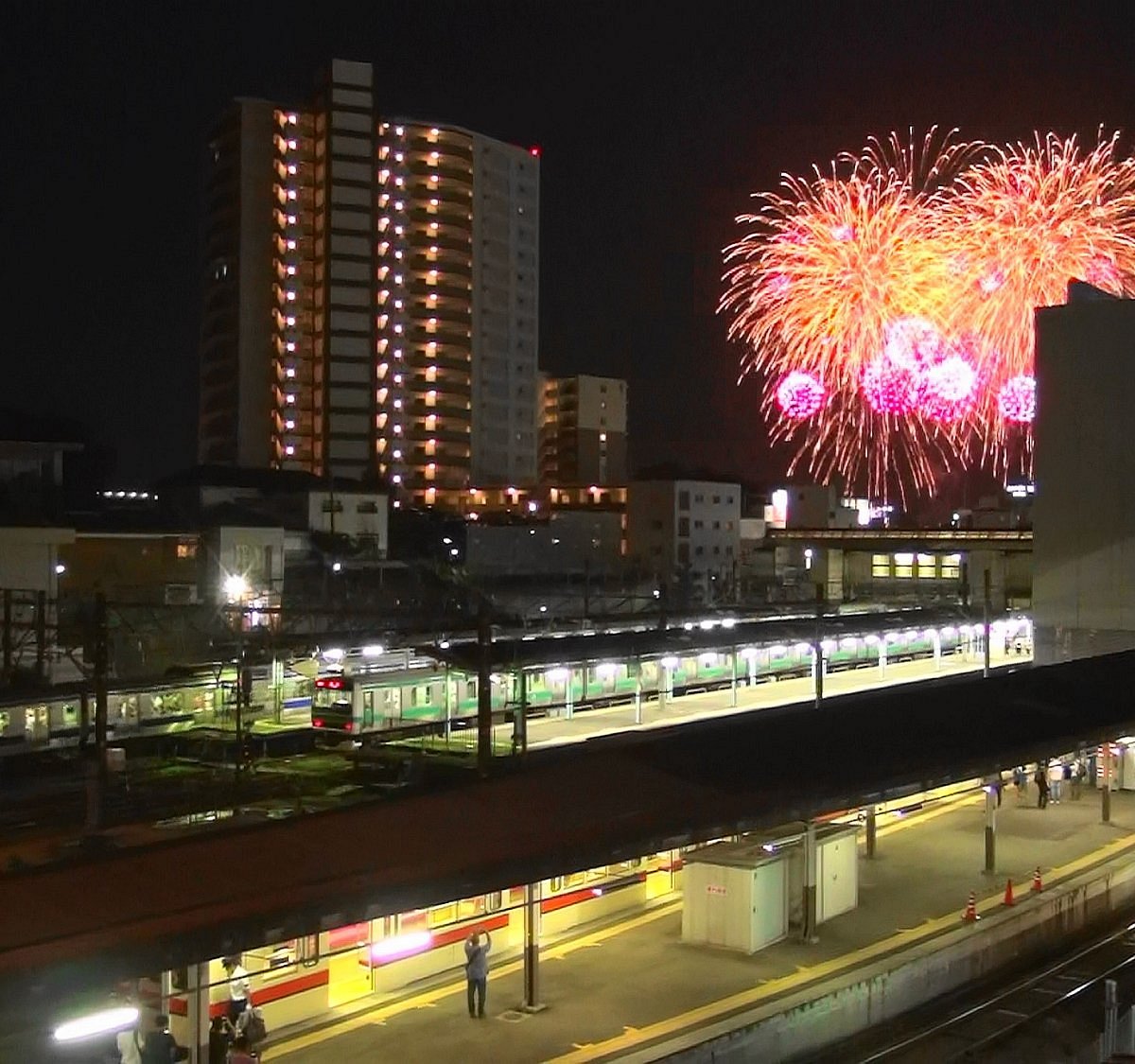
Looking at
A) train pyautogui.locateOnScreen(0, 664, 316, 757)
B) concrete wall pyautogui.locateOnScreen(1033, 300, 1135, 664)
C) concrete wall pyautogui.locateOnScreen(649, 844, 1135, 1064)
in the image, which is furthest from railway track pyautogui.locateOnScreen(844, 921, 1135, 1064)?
train pyautogui.locateOnScreen(0, 664, 316, 757)

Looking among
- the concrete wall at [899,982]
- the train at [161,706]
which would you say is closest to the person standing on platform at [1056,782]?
the concrete wall at [899,982]

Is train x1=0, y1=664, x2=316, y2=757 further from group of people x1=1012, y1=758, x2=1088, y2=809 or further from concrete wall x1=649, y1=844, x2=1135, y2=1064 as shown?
group of people x1=1012, y1=758, x2=1088, y2=809

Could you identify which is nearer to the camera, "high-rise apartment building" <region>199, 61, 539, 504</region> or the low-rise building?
the low-rise building

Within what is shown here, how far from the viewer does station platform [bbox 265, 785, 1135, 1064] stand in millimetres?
8164

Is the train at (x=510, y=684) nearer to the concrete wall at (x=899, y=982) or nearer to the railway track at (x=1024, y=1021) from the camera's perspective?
the concrete wall at (x=899, y=982)

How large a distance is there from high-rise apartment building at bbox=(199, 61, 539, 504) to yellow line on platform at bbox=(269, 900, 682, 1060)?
38.6 m

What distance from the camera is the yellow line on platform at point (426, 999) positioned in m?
8.19

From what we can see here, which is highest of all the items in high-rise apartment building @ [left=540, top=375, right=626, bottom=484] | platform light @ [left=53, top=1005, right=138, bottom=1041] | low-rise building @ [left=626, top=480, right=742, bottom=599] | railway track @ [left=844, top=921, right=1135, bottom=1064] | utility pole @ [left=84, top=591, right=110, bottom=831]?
high-rise apartment building @ [left=540, top=375, right=626, bottom=484]

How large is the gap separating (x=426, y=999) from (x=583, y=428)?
54.1 m

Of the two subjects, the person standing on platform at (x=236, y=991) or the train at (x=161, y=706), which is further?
the train at (x=161, y=706)

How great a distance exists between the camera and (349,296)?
48281 millimetres

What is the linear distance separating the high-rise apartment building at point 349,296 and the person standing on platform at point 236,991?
40951 millimetres

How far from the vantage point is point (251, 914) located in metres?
5.16

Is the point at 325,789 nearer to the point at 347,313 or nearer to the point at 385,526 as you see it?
the point at 385,526
